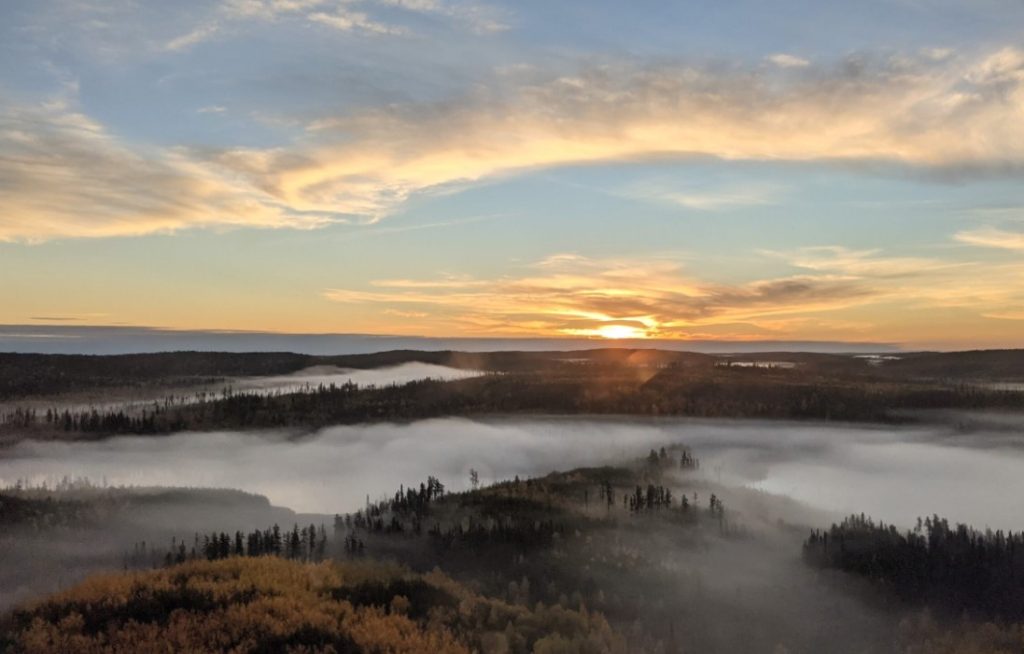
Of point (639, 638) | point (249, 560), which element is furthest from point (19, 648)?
point (639, 638)

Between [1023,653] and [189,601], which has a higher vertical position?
[189,601]

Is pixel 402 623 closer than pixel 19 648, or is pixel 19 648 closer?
pixel 19 648

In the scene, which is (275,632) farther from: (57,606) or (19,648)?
(57,606)

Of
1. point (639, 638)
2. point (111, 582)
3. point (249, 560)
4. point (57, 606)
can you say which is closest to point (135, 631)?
point (57, 606)

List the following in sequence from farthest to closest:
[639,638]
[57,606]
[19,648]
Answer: [639,638], [57,606], [19,648]

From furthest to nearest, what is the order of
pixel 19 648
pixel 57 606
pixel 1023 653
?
pixel 1023 653, pixel 57 606, pixel 19 648

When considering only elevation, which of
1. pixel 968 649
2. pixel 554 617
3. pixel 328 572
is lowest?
pixel 968 649

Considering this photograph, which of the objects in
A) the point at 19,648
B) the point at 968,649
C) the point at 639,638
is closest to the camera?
the point at 19,648

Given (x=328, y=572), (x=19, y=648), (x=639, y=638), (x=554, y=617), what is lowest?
(x=639, y=638)

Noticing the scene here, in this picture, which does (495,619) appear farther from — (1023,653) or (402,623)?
(1023,653)
